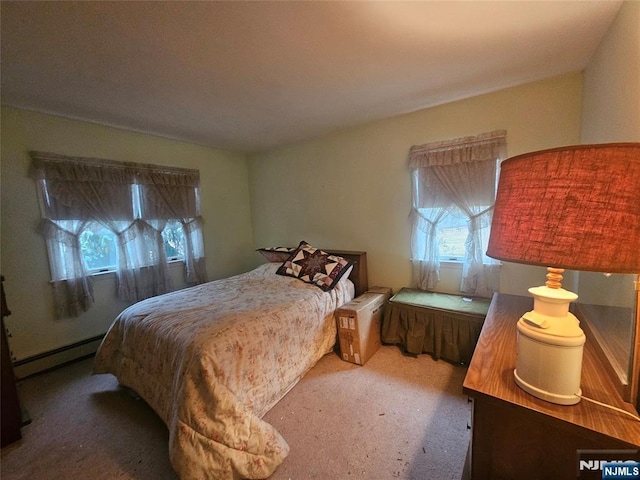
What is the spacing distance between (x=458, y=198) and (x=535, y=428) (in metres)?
1.92

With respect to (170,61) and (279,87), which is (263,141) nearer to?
(279,87)

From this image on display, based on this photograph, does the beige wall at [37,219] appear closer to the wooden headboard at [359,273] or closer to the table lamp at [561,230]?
the wooden headboard at [359,273]

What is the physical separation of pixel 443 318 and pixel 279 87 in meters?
2.32

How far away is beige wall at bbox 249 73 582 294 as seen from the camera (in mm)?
1990

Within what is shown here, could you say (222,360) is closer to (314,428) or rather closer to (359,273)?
(314,428)

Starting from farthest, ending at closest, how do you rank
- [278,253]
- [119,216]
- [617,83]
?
[278,253], [119,216], [617,83]

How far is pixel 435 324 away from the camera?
85.3 inches

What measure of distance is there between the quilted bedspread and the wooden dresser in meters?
1.07

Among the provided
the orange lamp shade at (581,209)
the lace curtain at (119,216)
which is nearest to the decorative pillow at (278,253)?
the lace curtain at (119,216)

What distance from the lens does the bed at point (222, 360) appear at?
1.26 m

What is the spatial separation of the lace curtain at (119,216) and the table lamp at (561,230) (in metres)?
3.22

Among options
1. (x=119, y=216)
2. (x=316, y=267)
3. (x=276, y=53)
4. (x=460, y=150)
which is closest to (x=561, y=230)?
(x=276, y=53)

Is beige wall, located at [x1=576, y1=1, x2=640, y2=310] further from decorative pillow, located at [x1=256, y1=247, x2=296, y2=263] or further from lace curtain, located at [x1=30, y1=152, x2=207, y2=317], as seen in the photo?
lace curtain, located at [x1=30, y1=152, x2=207, y2=317]

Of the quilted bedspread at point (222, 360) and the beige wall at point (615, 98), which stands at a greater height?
the beige wall at point (615, 98)
